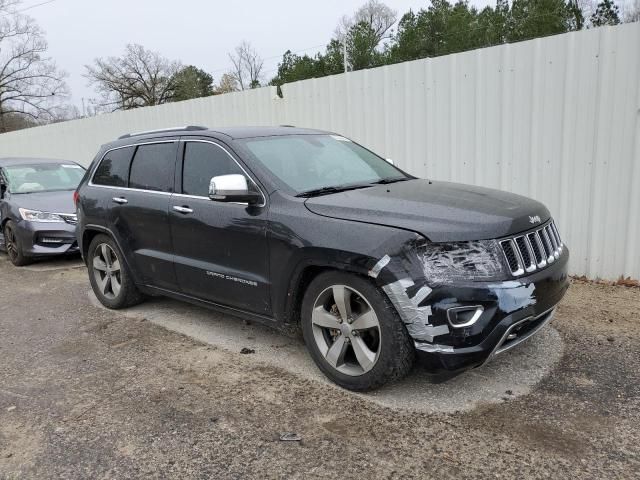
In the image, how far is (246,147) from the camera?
409 centimetres

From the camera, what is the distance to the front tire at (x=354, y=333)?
316cm

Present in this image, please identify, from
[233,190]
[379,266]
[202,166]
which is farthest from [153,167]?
[379,266]

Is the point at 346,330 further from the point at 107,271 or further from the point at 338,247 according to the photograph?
the point at 107,271

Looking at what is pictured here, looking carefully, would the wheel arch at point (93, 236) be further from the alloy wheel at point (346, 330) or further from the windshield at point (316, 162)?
the alloy wheel at point (346, 330)

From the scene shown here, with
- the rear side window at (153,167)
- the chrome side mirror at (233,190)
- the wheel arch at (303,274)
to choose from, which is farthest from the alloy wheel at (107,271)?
the wheel arch at (303,274)

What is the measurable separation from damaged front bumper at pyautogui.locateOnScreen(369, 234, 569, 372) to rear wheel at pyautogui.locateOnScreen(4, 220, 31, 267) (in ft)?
22.3

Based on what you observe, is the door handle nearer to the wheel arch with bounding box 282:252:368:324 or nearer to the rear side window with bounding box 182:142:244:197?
the rear side window with bounding box 182:142:244:197

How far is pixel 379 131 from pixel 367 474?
5.28 metres

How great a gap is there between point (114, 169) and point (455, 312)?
12.5 ft

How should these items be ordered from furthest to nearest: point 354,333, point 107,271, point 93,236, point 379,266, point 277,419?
point 93,236 → point 107,271 → point 354,333 → point 277,419 → point 379,266

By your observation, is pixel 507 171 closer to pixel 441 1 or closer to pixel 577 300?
pixel 577 300

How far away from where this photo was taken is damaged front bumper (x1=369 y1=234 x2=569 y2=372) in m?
2.97

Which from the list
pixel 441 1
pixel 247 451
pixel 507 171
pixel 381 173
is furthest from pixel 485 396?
pixel 441 1

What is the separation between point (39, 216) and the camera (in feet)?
25.5
